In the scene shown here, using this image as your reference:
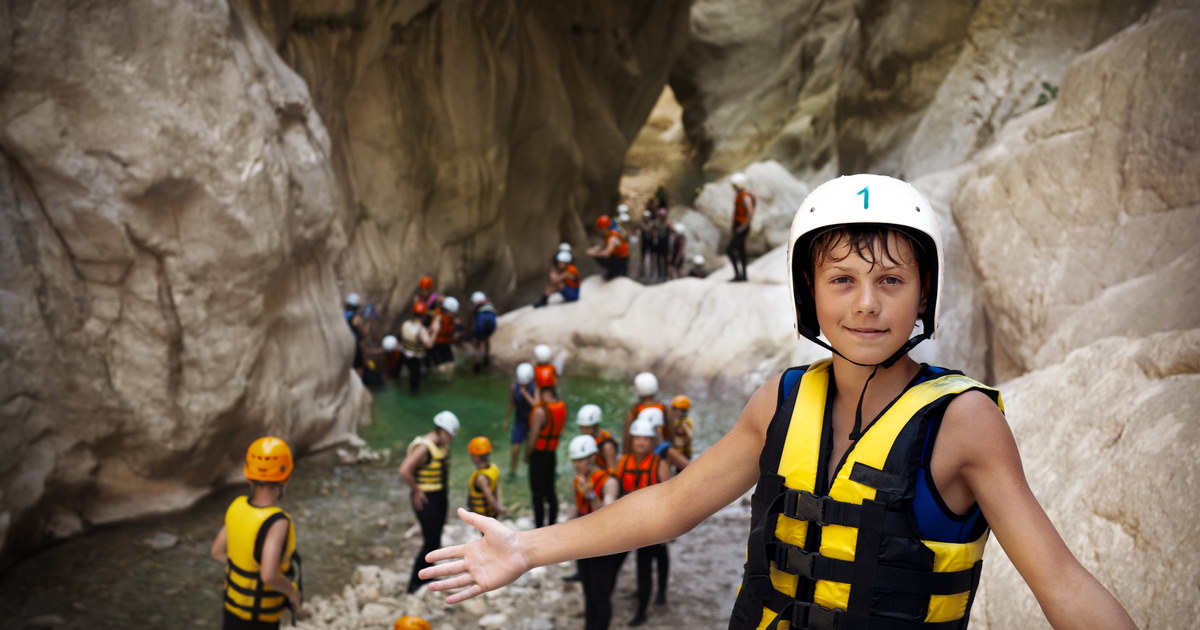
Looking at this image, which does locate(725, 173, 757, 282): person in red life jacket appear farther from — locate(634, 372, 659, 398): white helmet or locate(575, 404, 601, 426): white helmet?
locate(575, 404, 601, 426): white helmet

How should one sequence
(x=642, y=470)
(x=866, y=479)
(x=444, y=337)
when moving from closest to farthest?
1. (x=866, y=479)
2. (x=642, y=470)
3. (x=444, y=337)

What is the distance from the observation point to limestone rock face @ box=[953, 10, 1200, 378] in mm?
5641

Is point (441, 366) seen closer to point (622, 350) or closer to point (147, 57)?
point (622, 350)

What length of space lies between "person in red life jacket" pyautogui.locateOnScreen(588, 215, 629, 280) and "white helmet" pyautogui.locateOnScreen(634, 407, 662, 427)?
10.4 metres

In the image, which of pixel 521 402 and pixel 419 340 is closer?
pixel 521 402

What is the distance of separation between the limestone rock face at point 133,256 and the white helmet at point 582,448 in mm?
3725

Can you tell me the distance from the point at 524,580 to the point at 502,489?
2530 millimetres

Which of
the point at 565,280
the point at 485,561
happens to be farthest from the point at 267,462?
the point at 565,280

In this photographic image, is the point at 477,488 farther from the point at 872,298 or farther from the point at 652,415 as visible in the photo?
the point at 872,298

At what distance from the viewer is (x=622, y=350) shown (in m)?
17.0

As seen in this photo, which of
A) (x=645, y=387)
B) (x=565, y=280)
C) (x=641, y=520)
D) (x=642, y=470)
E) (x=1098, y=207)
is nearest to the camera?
(x=641, y=520)

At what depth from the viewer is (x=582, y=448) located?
7.89 meters

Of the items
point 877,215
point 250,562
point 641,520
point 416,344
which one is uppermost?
point 877,215

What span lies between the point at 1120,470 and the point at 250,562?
4376 mm
